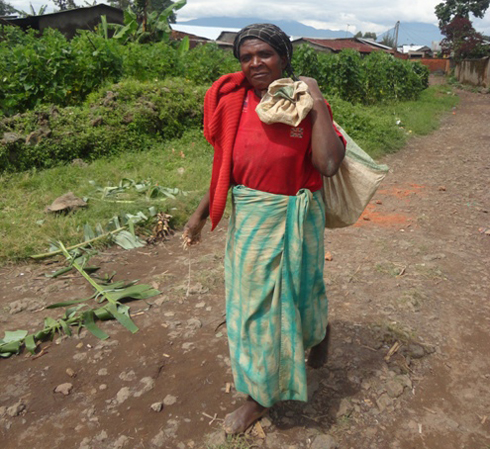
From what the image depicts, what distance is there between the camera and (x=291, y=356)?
1.88 m

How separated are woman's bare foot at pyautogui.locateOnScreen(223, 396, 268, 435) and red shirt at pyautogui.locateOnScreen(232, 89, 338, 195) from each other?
100cm

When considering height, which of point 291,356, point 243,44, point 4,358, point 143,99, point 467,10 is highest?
point 467,10

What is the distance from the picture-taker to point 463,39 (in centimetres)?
3431

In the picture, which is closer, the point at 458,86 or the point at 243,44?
the point at 243,44

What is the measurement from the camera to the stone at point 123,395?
7.58 feet

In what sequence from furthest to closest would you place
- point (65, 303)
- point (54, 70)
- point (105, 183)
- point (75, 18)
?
point (75, 18) < point (54, 70) < point (105, 183) < point (65, 303)

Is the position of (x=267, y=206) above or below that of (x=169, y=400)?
above

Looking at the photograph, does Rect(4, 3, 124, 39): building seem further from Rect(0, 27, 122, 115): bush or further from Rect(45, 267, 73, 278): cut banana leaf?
Rect(45, 267, 73, 278): cut banana leaf

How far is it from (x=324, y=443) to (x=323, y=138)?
1338 mm

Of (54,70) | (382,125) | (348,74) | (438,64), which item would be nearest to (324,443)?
(54,70)

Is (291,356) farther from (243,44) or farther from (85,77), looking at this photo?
(85,77)

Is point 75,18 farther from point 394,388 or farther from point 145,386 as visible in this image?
point 394,388

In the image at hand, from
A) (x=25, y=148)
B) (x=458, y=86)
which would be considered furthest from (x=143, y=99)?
(x=458, y=86)

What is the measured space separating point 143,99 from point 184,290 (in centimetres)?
513
